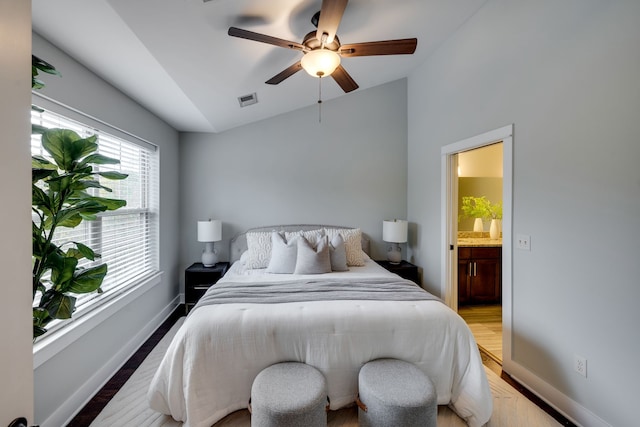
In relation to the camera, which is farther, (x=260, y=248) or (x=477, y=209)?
(x=477, y=209)

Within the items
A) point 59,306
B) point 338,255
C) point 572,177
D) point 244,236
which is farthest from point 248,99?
point 572,177

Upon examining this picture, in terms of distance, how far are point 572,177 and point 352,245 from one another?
2.11 m

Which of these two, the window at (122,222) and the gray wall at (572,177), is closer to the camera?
the gray wall at (572,177)

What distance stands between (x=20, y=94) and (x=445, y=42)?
3.63 meters

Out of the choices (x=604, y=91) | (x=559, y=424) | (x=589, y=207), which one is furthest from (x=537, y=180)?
(x=559, y=424)

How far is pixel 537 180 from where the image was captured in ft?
7.01

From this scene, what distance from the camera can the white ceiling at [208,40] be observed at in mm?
1635

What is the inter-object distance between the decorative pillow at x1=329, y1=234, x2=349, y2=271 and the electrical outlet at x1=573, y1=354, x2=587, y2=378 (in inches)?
74.5

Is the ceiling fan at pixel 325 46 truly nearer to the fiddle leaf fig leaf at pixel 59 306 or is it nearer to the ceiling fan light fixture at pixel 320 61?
the ceiling fan light fixture at pixel 320 61

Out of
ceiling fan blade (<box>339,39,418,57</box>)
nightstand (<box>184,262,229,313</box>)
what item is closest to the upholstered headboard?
nightstand (<box>184,262,229,313</box>)

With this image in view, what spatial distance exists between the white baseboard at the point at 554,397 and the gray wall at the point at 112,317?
3214 mm

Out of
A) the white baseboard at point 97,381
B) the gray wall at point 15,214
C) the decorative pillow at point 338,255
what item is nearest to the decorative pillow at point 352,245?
the decorative pillow at point 338,255

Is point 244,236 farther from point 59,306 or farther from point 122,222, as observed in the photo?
point 59,306

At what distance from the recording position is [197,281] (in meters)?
3.45
